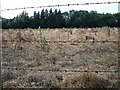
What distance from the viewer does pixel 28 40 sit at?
1157cm

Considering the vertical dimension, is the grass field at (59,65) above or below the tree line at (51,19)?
below

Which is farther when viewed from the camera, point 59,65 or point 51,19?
point 51,19

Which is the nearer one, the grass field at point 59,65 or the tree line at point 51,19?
the grass field at point 59,65

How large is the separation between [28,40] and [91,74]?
20.9ft

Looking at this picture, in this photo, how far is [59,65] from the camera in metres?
7.17

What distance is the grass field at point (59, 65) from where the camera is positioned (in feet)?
17.4

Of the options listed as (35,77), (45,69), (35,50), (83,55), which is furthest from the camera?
(35,50)

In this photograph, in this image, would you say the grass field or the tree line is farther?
the tree line

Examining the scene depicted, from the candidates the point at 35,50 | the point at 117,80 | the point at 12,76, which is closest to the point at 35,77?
the point at 12,76

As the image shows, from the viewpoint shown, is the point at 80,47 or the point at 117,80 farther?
the point at 80,47

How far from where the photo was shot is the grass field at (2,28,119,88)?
529 centimetres

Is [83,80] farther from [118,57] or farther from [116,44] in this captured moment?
[116,44]

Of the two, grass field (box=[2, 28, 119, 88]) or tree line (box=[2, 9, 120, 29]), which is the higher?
tree line (box=[2, 9, 120, 29])

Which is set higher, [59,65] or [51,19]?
[51,19]
